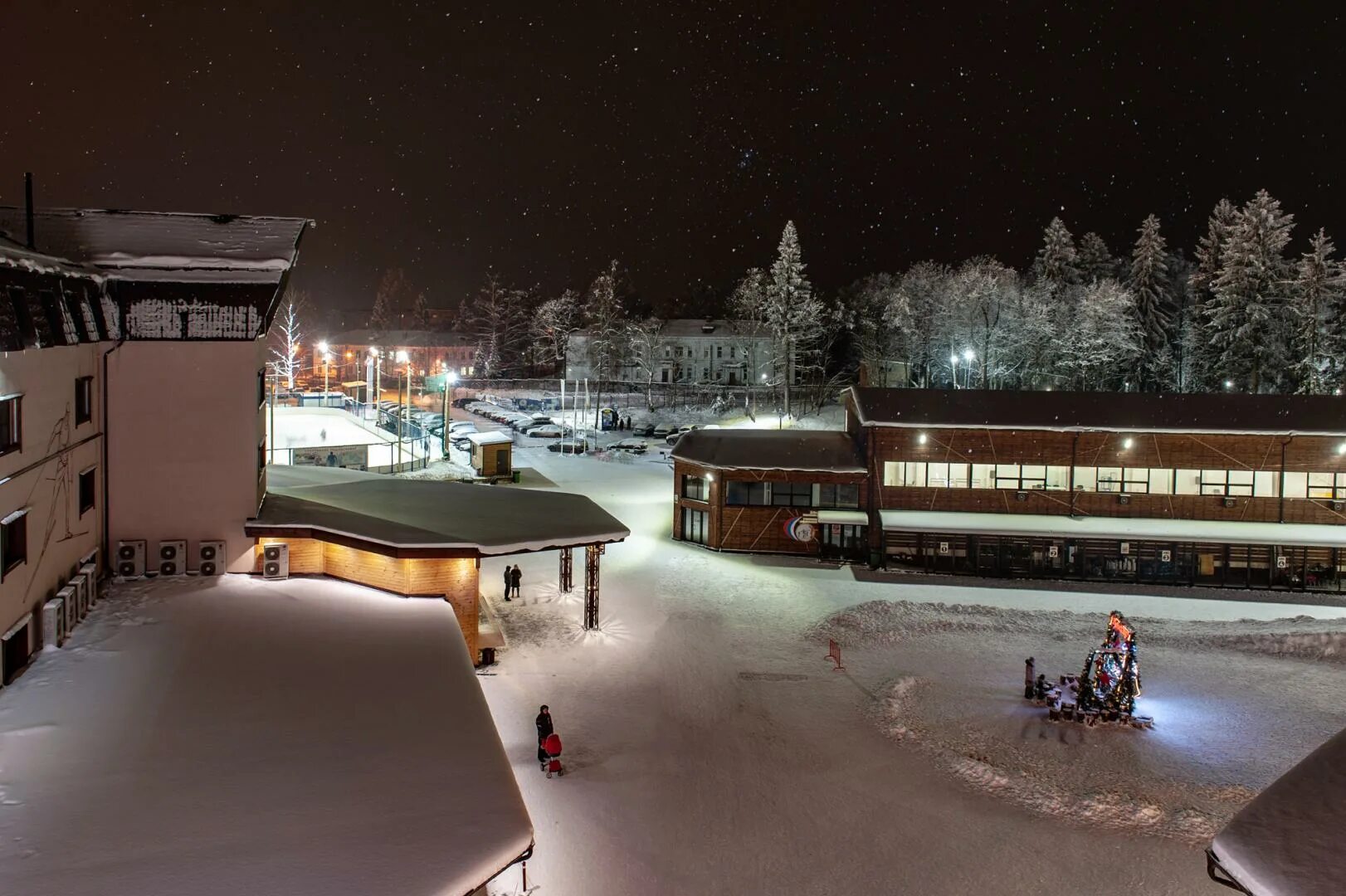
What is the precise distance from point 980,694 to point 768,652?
15.9ft

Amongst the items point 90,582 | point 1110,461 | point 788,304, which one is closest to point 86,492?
point 90,582

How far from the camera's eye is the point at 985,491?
3162 centimetres

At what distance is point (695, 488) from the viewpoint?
1288 inches

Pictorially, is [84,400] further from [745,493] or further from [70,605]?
[745,493]

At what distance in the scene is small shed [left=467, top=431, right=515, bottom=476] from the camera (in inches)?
1620

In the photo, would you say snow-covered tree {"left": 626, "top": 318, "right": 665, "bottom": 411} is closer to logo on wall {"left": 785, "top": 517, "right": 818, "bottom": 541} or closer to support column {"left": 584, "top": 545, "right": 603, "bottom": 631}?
logo on wall {"left": 785, "top": 517, "right": 818, "bottom": 541}

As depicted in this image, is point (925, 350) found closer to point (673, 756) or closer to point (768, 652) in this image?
point (768, 652)

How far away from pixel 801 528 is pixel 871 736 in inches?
590

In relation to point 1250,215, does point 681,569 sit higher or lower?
lower

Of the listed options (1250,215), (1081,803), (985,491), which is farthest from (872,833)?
(1250,215)

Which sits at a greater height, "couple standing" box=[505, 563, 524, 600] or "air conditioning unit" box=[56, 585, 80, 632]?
"air conditioning unit" box=[56, 585, 80, 632]

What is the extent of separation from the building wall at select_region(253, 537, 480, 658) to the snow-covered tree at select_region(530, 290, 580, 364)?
216 feet

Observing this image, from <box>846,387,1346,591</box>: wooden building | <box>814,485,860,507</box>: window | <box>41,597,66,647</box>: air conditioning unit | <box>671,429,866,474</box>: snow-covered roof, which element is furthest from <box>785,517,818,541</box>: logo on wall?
<box>41,597,66,647</box>: air conditioning unit

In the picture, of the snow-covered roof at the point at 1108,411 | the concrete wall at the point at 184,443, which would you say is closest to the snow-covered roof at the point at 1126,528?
the snow-covered roof at the point at 1108,411
